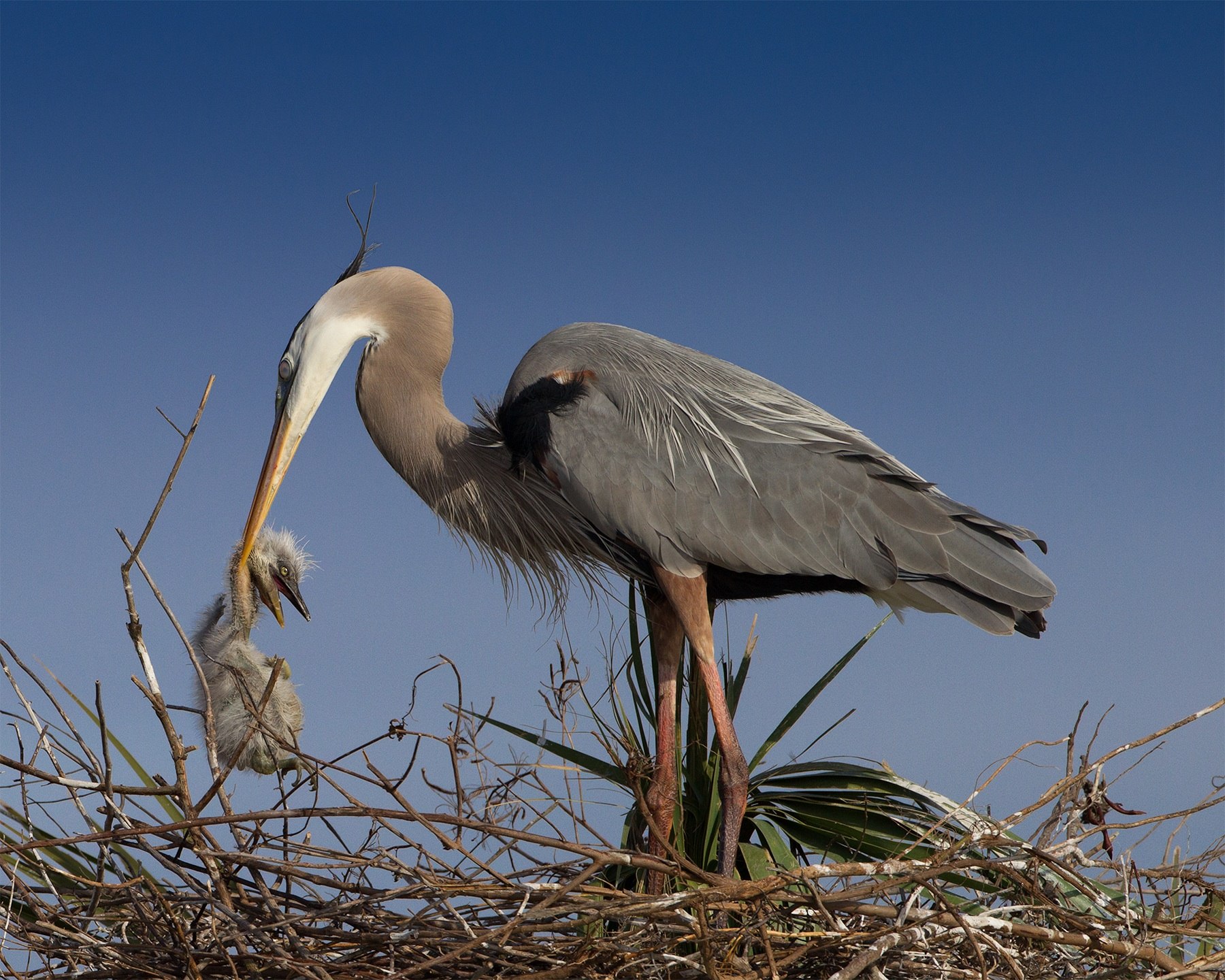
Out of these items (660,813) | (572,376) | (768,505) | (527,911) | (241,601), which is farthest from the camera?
(241,601)

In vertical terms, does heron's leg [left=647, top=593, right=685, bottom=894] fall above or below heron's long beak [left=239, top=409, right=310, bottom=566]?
below

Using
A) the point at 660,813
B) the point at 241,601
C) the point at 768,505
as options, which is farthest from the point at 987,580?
the point at 241,601

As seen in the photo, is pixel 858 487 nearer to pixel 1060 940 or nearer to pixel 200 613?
pixel 1060 940

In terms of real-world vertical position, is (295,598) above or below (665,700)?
above

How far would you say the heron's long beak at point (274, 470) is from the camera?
4.40 meters

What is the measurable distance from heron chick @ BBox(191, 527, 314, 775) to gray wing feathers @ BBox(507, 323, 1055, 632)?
4.00 feet

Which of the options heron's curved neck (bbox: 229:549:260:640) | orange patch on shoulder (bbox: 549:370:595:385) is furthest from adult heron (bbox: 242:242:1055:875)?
heron's curved neck (bbox: 229:549:260:640)

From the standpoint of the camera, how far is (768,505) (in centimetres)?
404

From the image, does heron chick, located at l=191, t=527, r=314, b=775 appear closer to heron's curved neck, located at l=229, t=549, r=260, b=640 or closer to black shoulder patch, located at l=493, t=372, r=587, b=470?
heron's curved neck, located at l=229, t=549, r=260, b=640

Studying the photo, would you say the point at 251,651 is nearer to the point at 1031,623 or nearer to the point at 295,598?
the point at 295,598

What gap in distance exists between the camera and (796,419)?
4270 millimetres

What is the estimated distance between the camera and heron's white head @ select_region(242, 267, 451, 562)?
4.35 metres

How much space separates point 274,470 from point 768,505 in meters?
1.88

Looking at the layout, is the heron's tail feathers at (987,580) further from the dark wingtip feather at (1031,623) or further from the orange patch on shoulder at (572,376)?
the orange patch on shoulder at (572,376)
